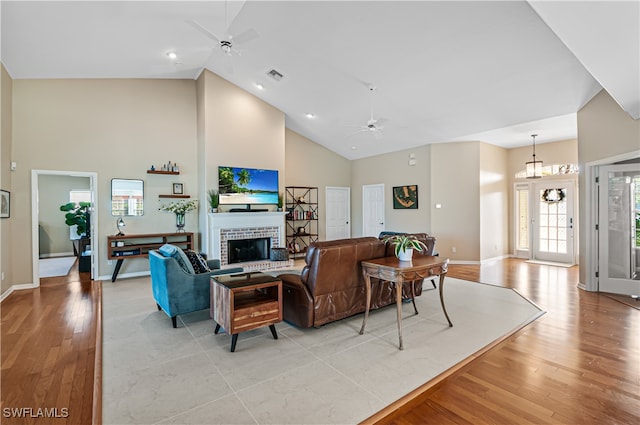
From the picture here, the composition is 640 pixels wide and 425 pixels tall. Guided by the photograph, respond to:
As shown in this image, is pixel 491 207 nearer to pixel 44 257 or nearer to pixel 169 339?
pixel 169 339

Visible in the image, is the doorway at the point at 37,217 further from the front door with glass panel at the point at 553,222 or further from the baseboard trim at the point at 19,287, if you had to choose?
the front door with glass panel at the point at 553,222

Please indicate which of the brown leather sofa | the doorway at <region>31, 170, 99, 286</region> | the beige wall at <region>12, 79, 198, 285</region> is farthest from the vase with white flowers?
the brown leather sofa

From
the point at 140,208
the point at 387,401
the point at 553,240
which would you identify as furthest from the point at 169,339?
the point at 553,240

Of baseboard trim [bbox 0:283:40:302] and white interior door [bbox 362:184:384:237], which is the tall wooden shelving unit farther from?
baseboard trim [bbox 0:283:40:302]

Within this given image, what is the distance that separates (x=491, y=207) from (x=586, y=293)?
3.29 m

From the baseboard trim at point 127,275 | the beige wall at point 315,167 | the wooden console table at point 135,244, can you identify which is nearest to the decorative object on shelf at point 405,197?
the beige wall at point 315,167

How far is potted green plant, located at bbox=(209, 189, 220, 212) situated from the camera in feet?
21.1

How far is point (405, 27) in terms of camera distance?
13.2 ft

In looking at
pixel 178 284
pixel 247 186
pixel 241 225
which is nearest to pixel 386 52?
pixel 247 186

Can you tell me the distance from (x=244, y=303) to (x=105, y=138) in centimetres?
500

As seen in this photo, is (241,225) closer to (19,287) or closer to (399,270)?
(19,287)

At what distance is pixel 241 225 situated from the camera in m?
6.73

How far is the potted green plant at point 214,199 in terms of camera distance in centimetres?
644

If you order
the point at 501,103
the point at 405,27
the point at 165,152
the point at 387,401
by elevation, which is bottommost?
the point at 387,401
